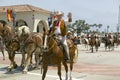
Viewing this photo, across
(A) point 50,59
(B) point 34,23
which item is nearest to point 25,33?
(A) point 50,59

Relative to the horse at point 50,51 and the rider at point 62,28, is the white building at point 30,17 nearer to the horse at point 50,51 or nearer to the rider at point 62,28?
the rider at point 62,28

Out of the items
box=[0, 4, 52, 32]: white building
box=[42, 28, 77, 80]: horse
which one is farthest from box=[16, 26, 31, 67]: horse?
box=[0, 4, 52, 32]: white building

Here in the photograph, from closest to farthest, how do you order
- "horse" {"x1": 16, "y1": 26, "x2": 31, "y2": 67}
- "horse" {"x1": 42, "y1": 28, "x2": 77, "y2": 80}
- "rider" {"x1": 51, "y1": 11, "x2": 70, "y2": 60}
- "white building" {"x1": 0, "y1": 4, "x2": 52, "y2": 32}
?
"horse" {"x1": 42, "y1": 28, "x2": 77, "y2": 80}, "rider" {"x1": 51, "y1": 11, "x2": 70, "y2": 60}, "horse" {"x1": 16, "y1": 26, "x2": 31, "y2": 67}, "white building" {"x1": 0, "y1": 4, "x2": 52, "y2": 32}

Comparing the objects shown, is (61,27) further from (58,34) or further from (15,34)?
(15,34)

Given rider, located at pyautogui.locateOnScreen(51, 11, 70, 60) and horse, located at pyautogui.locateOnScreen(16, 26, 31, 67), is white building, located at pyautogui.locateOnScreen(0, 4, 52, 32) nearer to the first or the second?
horse, located at pyautogui.locateOnScreen(16, 26, 31, 67)

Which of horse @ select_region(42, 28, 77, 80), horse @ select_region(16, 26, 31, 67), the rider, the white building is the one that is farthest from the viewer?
the white building

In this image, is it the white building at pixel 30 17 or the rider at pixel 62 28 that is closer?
the rider at pixel 62 28

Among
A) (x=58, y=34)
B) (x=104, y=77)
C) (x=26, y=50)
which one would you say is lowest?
(x=104, y=77)

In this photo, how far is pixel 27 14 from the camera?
51281 mm

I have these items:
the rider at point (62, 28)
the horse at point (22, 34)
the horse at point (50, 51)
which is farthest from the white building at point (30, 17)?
the horse at point (50, 51)

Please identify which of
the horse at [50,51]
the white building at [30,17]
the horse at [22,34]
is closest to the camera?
the horse at [50,51]

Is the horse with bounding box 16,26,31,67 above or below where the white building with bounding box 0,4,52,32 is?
below

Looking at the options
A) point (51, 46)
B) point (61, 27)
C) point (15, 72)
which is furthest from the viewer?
point (15, 72)

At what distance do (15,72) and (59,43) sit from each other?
4555 mm
